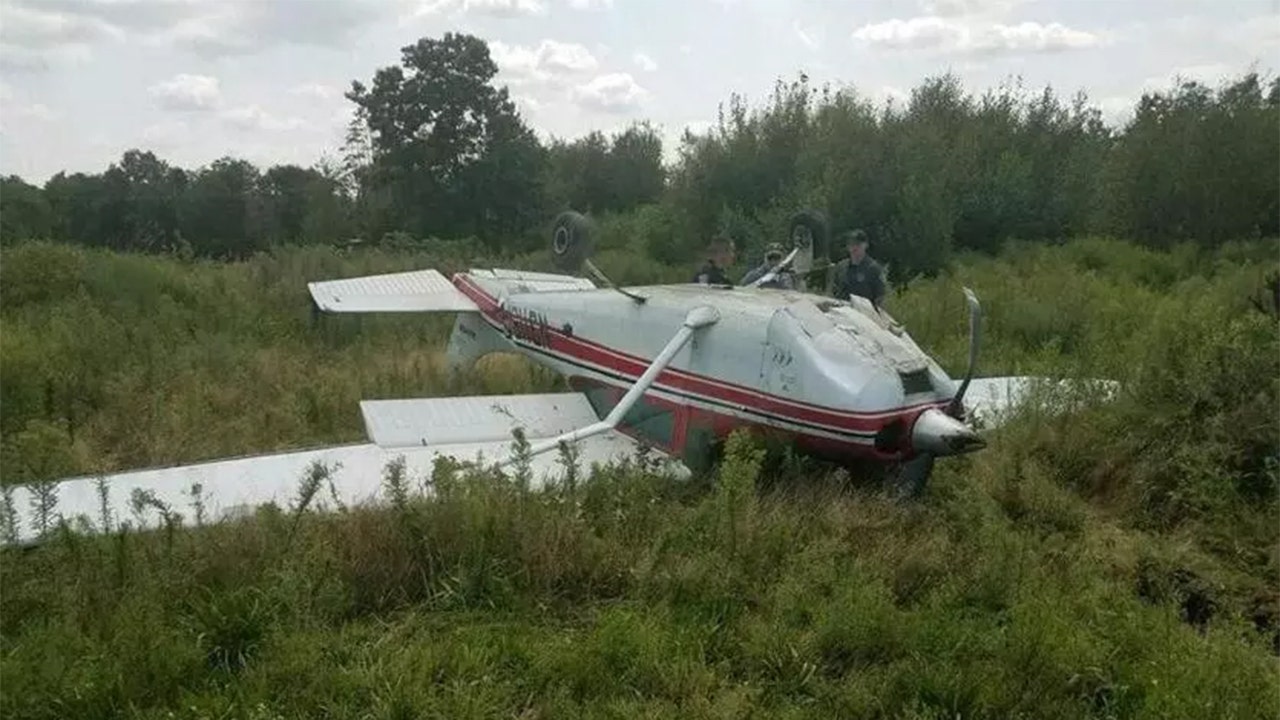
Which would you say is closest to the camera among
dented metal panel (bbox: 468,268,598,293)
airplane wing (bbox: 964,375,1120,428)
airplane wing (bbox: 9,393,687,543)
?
airplane wing (bbox: 9,393,687,543)

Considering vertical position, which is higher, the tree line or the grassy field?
the tree line

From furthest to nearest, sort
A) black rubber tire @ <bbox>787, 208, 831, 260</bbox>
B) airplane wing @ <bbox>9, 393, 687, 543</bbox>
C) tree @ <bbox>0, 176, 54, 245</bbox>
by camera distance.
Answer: tree @ <bbox>0, 176, 54, 245</bbox>
black rubber tire @ <bbox>787, 208, 831, 260</bbox>
airplane wing @ <bbox>9, 393, 687, 543</bbox>

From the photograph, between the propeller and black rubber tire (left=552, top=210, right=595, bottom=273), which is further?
black rubber tire (left=552, top=210, right=595, bottom=273)

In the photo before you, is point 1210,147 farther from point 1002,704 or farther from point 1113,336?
point 1002,704

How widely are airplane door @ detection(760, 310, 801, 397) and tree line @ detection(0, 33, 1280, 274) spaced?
9.47m

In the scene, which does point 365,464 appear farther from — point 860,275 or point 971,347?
point 860,275

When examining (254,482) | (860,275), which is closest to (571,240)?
(860,275)

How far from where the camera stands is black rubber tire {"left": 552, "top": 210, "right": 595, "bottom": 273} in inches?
353

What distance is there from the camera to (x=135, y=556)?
3.91 meters

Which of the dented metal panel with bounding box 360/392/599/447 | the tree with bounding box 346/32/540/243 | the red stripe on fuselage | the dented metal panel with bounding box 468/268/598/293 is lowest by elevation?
the dented metal panel with bounding box 360/392/599/447

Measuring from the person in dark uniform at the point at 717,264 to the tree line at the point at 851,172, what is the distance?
6.23 m

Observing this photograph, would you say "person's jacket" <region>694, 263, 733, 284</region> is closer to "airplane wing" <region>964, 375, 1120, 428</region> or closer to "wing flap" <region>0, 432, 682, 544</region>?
"airplane wing" <region>964, 375, 1120, 428</region>

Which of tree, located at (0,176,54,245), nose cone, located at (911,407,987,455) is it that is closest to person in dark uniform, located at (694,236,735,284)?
nose cone, located at (911,407,987,455)

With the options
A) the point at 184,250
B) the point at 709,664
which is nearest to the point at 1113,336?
the point at 709,664
